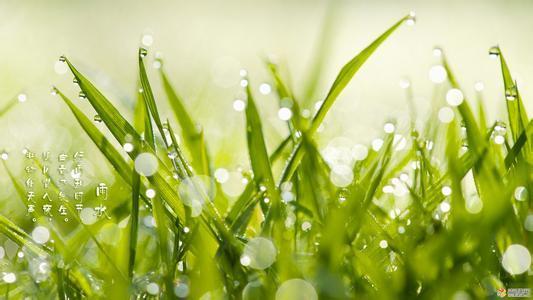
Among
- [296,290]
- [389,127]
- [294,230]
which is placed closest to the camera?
[296,290]

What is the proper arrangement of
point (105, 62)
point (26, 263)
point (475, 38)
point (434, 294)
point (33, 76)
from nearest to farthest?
point (434, 294)
point (26, 263)
point (33, 76)
point (105, 62)
point (475, 38)

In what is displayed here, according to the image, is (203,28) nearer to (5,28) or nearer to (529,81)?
(5,28)

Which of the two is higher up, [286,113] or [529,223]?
[286,113]

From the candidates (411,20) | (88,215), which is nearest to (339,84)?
(411,20)

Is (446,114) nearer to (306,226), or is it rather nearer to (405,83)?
(405,83)

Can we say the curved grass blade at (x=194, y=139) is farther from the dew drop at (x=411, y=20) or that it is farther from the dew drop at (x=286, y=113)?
the dew drop at (x=411, y=20)

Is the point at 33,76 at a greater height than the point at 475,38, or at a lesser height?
greater

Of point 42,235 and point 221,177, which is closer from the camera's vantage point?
point 42,235

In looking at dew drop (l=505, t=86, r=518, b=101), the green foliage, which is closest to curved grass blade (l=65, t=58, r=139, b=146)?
the green foliage

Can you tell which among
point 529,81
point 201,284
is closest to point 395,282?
point 201,284

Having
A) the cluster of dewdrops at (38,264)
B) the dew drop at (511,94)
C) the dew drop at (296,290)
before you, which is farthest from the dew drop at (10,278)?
the dew drop at (511,94)

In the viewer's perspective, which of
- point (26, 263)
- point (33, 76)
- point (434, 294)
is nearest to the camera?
point (434, 294)
